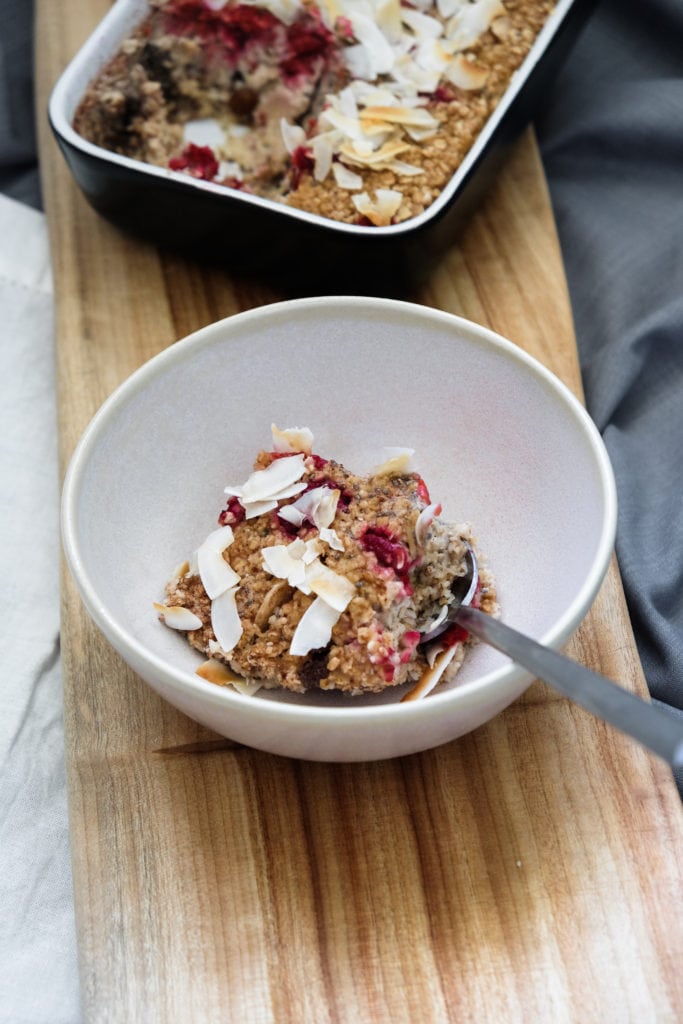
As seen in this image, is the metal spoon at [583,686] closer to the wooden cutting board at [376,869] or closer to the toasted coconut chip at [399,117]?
the wooden cutting board at [376,869]

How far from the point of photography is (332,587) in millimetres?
1027

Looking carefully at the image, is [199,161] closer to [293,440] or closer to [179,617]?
[293,440]

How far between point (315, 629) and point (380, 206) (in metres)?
0.62

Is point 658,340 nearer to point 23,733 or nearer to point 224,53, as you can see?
point 224,53

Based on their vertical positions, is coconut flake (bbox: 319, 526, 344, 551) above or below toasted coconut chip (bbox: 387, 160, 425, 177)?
below

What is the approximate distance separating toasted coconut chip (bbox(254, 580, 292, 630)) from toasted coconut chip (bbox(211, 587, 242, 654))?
2cm

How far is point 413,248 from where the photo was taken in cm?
135

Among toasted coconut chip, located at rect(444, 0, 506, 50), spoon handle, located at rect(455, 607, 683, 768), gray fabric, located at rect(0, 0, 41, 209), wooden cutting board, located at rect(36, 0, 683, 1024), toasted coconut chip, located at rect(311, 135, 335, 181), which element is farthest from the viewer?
gray fabric, located at rect(0, 0, 41, 209)

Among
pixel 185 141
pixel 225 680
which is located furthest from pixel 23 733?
pixel 185 141

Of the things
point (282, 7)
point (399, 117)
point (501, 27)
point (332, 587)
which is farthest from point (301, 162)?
point (332, 587)

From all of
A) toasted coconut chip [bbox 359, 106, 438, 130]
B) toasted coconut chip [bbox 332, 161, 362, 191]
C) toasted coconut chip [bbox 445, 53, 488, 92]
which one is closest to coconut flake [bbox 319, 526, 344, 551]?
toasted coconut chip [bbox 332, 161, 362, 191]

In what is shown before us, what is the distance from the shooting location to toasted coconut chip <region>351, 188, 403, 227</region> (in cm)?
138

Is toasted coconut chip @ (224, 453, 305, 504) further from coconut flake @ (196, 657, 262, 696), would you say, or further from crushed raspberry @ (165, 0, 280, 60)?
crushed raspberry @ (165, 0, 280, 60)

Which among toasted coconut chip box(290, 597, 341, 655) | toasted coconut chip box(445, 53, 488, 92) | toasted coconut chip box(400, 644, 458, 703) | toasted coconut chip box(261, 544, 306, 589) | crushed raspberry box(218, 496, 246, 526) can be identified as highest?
toasted coconut chip box(445, 53, 488, 92)
